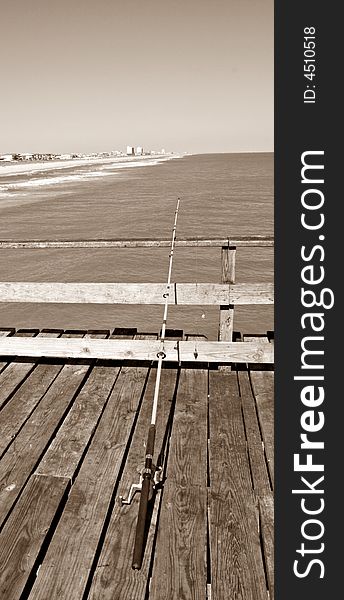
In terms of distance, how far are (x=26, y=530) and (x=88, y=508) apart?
14.5 inches

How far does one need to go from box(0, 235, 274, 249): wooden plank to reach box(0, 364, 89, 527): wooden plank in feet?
4.14

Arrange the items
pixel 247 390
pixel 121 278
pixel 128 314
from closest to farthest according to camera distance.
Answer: pixel 247 390 < pixel 128 314 < pixel 121 278

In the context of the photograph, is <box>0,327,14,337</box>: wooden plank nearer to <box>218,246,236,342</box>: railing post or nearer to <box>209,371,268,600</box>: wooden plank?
<box>218,246,236,342</box>: railing post

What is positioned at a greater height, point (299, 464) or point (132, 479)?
point (299, 464)

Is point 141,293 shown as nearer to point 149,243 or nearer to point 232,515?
point 149,243

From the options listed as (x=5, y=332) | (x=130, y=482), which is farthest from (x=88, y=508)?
(x=5, y=332)

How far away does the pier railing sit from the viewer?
4207mm

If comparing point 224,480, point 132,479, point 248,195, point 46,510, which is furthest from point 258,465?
point 248,195

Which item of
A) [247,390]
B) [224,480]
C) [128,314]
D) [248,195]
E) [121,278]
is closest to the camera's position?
[224,480]

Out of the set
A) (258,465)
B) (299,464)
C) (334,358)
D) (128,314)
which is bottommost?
(128,314)

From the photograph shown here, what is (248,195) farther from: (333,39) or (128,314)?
(333,39)

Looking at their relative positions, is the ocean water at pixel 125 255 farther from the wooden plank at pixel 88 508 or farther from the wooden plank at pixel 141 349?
the wooden plank at pixel 88 508

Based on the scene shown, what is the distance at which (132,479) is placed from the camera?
3.13 meters

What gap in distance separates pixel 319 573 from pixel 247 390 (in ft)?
8.37
